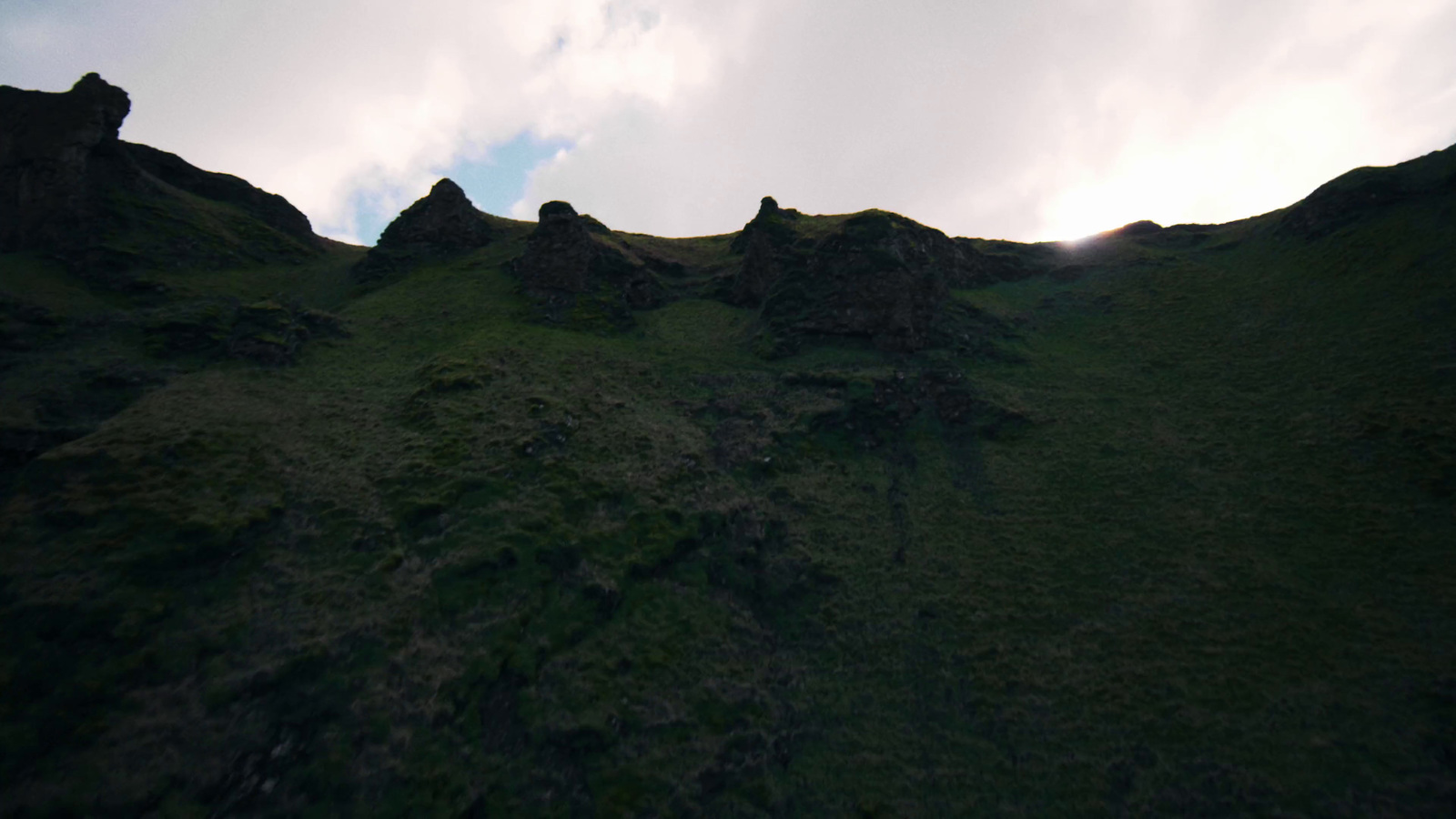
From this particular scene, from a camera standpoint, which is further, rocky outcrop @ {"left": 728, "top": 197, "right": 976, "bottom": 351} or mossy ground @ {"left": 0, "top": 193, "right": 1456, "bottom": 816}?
rocky outcrop @ {"left": 728, "top": 197, "right": 976, "bottom": 351}

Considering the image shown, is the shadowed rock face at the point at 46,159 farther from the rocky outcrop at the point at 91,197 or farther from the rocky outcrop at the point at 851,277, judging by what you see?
the rocky outcrop at the point at 851,277

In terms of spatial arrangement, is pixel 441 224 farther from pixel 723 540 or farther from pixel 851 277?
pixel 723 540

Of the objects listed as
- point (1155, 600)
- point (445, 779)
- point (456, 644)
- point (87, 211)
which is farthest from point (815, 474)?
point (87, 211)

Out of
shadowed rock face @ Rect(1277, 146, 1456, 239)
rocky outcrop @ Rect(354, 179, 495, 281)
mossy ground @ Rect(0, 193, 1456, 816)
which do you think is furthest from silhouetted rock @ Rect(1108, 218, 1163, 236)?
rocky outcrop @ Rect(354, 179, 495, 281)

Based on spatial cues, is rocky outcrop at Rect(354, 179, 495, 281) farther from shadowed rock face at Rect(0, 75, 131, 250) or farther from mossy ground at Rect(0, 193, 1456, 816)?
mossy ground at Rect(0, 193, 1456, 816)

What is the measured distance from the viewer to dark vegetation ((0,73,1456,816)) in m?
18.5

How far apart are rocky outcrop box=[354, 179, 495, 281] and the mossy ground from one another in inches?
882

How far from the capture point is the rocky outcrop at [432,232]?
203ft

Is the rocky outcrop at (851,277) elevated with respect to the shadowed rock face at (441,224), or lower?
lower

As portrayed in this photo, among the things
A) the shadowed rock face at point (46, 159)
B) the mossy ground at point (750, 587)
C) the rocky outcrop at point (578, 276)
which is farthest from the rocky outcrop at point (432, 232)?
the mossy ground at point (750, 587)

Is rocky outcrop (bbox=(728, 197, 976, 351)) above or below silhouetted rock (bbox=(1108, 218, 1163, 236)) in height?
below

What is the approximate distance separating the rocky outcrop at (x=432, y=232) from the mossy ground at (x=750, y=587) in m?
22.4

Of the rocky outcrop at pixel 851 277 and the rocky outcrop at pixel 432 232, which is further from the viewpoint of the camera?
the rocky outcrop at pixel 432 232

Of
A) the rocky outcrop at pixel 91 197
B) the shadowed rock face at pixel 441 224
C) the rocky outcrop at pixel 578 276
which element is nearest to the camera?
the rocky outcrop at pixel 91 197
